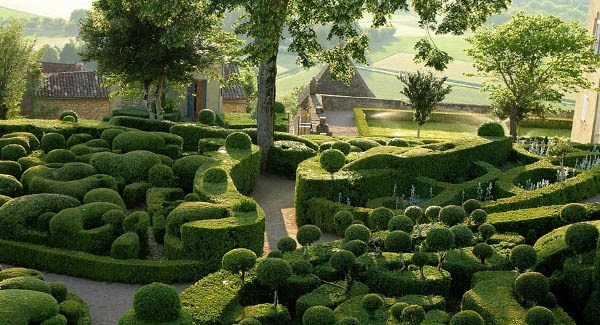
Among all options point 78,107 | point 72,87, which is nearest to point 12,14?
point 72,87

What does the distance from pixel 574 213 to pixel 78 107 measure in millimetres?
44009

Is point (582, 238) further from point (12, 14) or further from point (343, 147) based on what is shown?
point (12, 14)

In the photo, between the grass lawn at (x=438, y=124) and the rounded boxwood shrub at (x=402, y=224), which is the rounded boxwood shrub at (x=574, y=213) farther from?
the grass lawn at (x=438, y=124)

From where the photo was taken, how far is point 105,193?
69.1ft

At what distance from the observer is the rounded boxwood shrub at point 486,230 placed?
17375mm

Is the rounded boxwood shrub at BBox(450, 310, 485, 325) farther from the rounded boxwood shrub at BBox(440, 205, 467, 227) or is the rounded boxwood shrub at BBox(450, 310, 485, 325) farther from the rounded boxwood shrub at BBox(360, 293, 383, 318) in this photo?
the rounded boxwood shrub at BBox(440, 205, 467, 227)

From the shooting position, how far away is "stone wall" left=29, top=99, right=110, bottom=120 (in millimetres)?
53344

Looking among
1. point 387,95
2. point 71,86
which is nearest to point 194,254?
point 71,86

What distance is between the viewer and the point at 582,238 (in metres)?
15.0

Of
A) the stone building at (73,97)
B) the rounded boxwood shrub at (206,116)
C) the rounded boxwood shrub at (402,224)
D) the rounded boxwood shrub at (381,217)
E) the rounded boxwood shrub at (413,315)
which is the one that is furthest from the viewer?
the stone building at (73,97)

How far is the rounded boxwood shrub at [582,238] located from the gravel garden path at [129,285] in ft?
25.3

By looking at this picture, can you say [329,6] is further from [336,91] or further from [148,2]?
[336,91]

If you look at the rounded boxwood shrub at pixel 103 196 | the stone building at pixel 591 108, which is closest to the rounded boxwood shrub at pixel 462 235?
the rounded boxwood shrub at pixel 103 196

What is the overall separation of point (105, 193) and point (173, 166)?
11.7 feet
